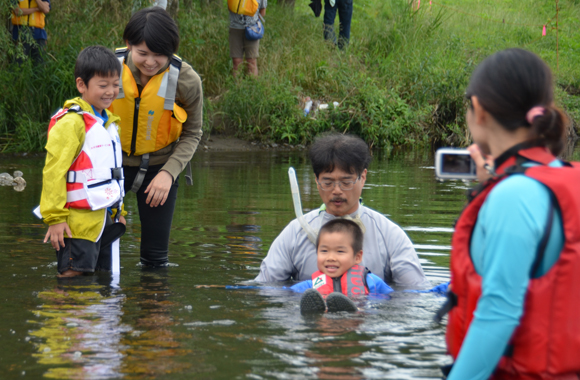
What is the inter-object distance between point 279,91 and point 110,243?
32.3 ft

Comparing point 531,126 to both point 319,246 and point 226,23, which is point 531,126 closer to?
point 319,246

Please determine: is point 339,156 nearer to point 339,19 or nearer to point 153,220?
point 153,220

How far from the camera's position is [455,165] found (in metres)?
2.39

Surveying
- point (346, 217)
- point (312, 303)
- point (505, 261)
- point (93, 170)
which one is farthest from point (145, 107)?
point (505, 261)

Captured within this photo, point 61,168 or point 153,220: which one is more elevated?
point 61,168

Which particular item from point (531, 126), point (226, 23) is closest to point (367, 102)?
point (226, 23)

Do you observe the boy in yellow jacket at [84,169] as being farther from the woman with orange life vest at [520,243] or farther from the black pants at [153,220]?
the woman with orange life vest at [520,243]

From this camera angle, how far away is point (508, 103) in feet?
6.81

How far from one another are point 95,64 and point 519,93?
2.98 meters

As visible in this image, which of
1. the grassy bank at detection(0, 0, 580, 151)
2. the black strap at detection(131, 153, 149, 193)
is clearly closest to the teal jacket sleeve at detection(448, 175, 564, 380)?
the black strap at detection(131, 153, 149, 193)

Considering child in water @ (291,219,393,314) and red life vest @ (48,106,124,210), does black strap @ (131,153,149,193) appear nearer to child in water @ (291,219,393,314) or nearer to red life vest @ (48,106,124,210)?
red life vest @ (48,106,124,210)

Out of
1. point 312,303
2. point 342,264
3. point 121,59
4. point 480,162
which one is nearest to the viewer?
point 480,162

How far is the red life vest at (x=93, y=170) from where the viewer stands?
14.5 ft

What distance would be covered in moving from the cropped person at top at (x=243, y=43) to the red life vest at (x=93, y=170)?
8995 millimetres
